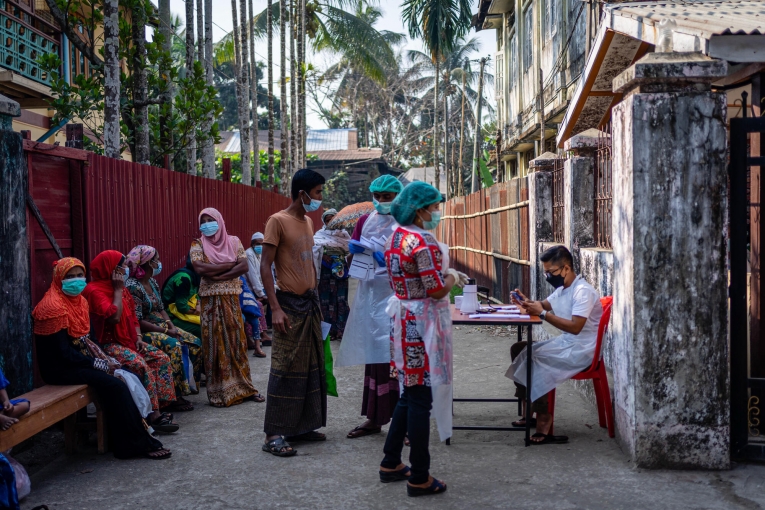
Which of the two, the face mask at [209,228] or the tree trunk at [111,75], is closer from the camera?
the face mask at [209,228]

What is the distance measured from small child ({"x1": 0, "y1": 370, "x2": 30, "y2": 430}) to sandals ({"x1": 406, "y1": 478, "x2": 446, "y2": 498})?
2.19 meters

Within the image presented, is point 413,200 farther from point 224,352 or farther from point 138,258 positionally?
point 224,352

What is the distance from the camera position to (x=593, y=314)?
5.30 meters

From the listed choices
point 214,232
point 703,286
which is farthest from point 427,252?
point 214,232

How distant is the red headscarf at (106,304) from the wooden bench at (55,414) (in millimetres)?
612

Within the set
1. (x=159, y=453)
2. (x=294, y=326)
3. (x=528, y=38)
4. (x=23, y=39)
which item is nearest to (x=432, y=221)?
(x=294, y=326)

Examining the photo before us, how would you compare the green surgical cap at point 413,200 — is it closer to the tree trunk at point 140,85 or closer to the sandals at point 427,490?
the sandals at point 427,490

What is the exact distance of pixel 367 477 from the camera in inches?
184

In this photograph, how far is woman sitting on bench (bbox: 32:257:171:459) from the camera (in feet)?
16.5

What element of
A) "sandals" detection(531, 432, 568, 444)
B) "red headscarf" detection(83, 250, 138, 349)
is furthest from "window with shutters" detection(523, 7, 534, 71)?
"red headscarf" detection(83, 250, 138, 349)

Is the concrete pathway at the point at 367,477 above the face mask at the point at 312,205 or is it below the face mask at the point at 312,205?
below

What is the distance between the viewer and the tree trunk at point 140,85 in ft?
30.4

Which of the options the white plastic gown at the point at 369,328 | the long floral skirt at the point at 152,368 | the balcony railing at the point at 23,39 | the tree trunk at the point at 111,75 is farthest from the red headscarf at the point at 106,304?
the balcony railing at the point at 23,39

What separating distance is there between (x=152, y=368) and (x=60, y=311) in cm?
115
